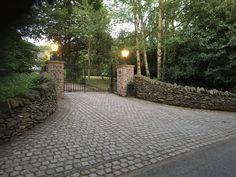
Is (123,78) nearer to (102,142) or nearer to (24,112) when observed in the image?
(24,112)

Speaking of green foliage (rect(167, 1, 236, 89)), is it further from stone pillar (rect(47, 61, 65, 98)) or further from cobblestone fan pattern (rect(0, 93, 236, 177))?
stone pillar (rect(47, 61, 65, 98))

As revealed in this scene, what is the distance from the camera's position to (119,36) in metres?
17.2

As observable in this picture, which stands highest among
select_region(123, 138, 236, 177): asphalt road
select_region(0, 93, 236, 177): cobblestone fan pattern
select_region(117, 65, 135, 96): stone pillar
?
select_region(117, 65, 135, 96): stone pillar

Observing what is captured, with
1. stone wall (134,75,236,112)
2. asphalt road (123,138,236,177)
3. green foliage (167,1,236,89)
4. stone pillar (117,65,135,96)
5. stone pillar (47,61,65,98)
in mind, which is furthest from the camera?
stone pillar (117,65,135,96)

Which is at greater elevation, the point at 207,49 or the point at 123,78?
the point at 207,49

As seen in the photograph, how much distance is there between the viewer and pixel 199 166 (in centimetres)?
409

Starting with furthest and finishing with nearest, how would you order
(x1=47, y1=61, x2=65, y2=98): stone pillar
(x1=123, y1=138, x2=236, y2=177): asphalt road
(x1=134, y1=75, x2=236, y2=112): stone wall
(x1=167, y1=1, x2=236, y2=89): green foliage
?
(x1=167, y1=1, x2=236, y2=89): green foliage < (x1=47, y1=61, x2=65, y2=98): stone pillar < (x1=134, y1=75, x2=236, y2=112): stone wall < (x1=123, y1=138, x2=236, y2=177): asphalt road

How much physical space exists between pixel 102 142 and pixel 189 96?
6577mm

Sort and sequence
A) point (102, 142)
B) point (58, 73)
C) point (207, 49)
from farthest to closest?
point (207, 49)
point (58, 73)
point (102, 142)

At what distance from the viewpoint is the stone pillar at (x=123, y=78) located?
12.9 metres

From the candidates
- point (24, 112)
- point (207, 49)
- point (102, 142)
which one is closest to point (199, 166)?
point (102, 142)

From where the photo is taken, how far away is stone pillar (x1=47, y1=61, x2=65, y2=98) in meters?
10.5

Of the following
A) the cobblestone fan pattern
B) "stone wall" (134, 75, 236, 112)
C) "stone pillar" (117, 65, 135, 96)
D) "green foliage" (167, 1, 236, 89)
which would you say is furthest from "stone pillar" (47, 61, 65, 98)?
"green foliage" (167, 1, 236, 89)

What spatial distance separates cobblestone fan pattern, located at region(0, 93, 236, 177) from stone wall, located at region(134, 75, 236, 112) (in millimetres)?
2210
